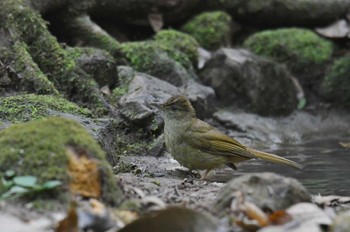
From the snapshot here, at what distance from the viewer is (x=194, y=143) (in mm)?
6648

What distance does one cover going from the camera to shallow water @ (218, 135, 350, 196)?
6457mm

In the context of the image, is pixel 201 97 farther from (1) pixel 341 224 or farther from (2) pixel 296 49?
(1) pixel 341 224

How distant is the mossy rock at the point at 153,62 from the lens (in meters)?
9.34

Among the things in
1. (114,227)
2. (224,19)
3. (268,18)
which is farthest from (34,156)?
(268,18)

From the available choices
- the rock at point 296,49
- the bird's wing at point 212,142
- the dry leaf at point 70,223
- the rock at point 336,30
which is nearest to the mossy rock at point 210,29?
the rock at point 296,49

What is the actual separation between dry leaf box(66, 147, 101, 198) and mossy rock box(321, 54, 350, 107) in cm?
782

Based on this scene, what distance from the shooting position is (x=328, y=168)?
7570 millimetres

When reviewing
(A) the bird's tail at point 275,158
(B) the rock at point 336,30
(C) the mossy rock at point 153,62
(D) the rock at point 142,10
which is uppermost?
(D) the rock at point 142,10

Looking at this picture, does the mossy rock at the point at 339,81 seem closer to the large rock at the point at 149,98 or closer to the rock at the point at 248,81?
the rock at the point at 248,81

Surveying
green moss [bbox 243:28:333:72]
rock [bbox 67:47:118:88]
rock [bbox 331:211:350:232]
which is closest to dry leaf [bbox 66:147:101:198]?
rock [bbox 331:211:350:232]

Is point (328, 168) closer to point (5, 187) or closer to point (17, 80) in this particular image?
point (17, 80)

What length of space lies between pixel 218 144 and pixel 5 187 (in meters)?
3.11

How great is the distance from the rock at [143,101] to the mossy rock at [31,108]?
986 mm

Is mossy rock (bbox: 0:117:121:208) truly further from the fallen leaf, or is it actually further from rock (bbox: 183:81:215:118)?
rock (bbox: 183:81:215:118)
